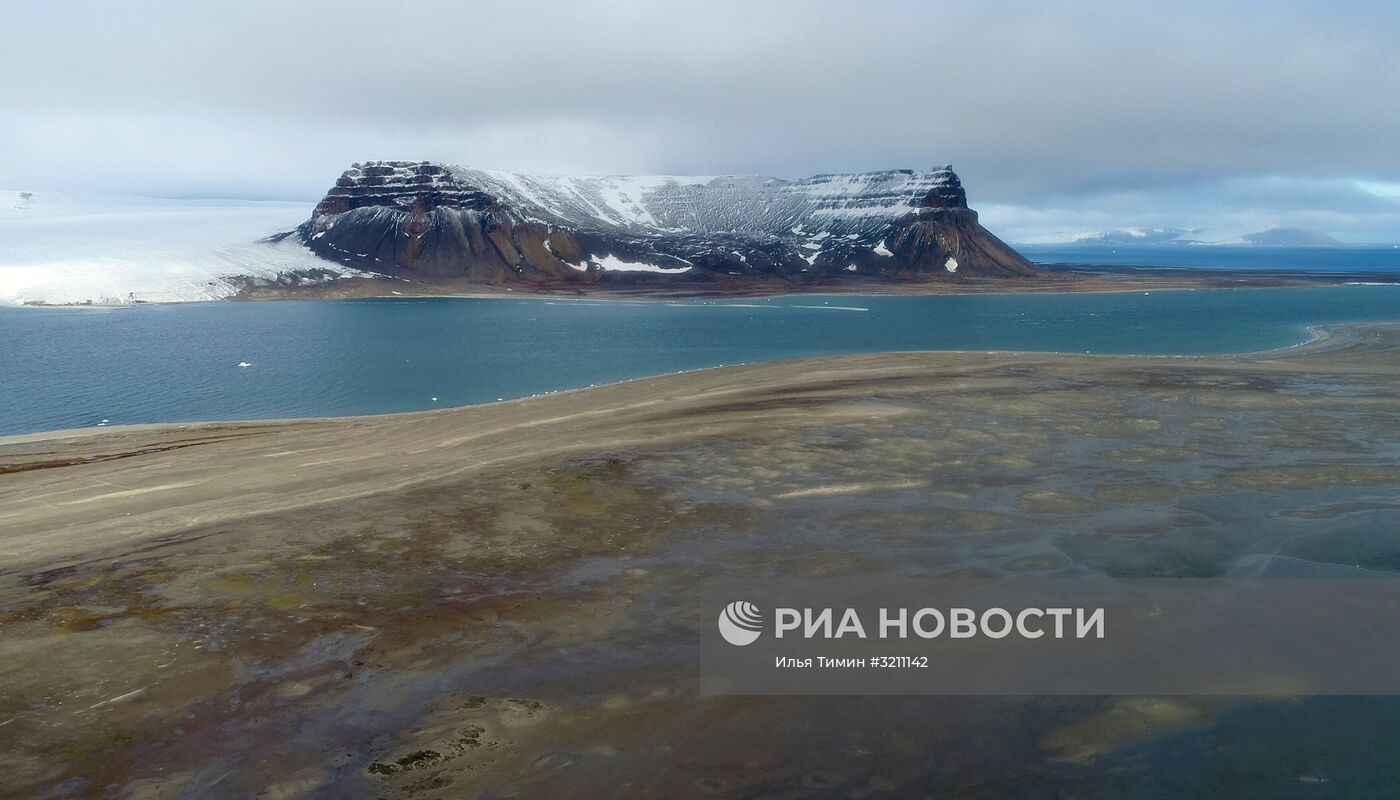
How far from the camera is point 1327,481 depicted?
20.2 metres

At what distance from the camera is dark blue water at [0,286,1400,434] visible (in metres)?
57.4

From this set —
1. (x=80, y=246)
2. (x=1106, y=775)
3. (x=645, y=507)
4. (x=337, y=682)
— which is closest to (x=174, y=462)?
(x=645, y=507)

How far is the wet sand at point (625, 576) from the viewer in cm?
943

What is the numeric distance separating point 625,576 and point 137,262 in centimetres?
16932

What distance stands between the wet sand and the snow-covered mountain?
131014mm

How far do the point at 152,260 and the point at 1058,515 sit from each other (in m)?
173

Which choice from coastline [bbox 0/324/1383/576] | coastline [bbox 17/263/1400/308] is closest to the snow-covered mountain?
coastline [bbox 17/263/1400/308]

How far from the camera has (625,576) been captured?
49.2 ft


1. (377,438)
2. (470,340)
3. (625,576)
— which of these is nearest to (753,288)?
(470,340)

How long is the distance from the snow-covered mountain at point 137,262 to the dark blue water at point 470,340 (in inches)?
427

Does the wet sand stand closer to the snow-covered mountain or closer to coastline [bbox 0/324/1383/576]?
coastline [bbox 0/324/1383/576]

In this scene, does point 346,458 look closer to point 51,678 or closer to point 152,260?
point 51,678

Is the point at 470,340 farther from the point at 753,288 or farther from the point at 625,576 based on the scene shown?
the point at 753,288

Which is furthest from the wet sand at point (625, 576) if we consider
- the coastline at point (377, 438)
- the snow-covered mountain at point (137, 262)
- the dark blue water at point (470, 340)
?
the snow-covered mountain at point (137, 262)
